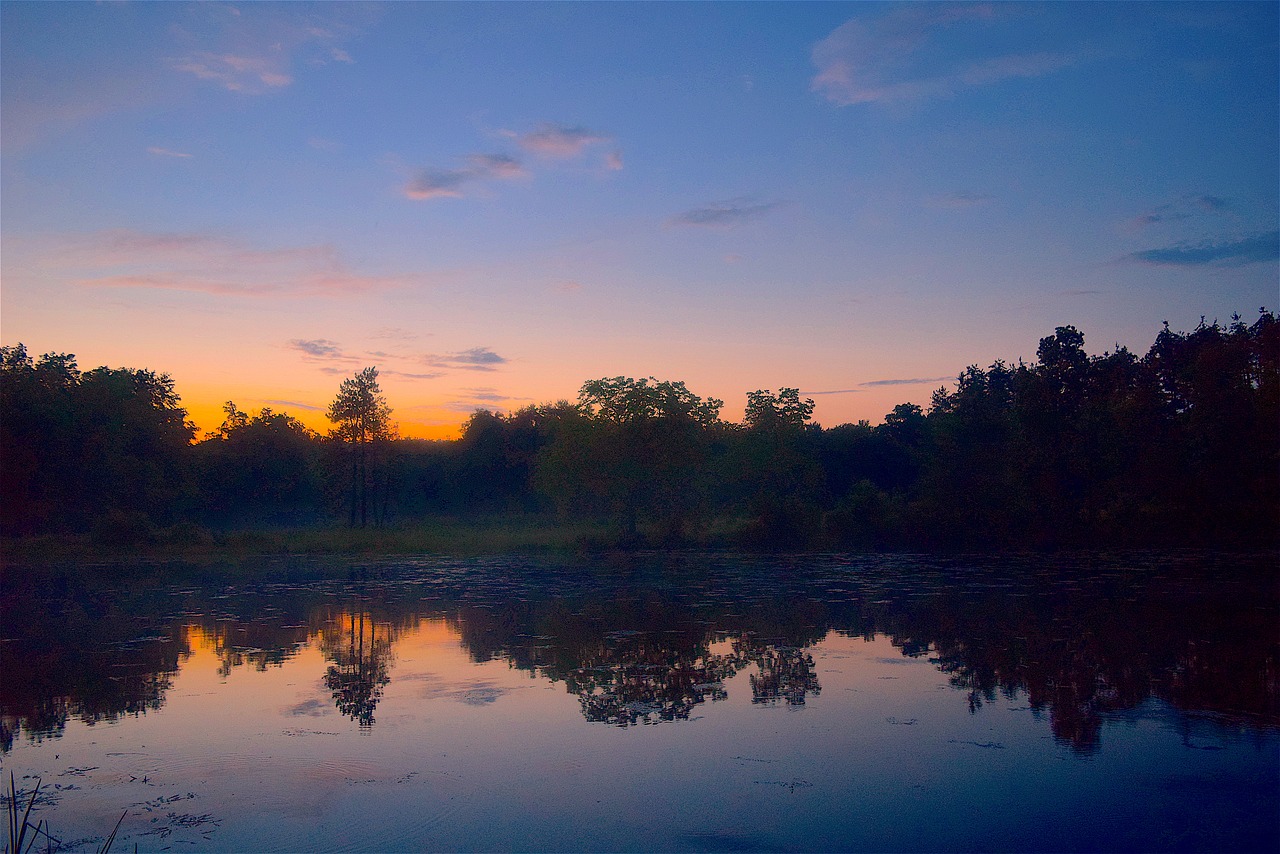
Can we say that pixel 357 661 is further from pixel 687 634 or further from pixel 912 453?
pixel 912 453

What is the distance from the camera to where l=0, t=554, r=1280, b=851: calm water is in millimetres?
7234

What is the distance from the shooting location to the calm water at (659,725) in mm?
7234

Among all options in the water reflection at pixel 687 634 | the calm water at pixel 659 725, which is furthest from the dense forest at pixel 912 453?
the calm water at pixel 659 725

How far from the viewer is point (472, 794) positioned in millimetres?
8062

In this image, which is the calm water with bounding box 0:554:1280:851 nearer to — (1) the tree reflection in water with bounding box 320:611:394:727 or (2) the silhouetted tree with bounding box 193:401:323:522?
(1) the tree reflection in water with bounding box 320:611:394:727

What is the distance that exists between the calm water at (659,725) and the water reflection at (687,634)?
3.9 inches

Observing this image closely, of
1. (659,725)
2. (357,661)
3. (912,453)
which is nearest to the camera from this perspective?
(659,725)

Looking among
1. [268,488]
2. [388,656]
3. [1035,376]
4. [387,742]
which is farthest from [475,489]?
[387,742]

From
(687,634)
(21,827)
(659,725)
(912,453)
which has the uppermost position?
(912,453)

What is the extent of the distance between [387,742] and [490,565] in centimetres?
2375

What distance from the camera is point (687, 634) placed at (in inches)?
656

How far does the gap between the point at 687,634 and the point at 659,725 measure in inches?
252

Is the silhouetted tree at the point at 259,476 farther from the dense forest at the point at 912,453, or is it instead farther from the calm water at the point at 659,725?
the calm water at the point at 659,725

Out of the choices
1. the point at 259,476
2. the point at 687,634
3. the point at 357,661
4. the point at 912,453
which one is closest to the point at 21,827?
the point at 357,661
